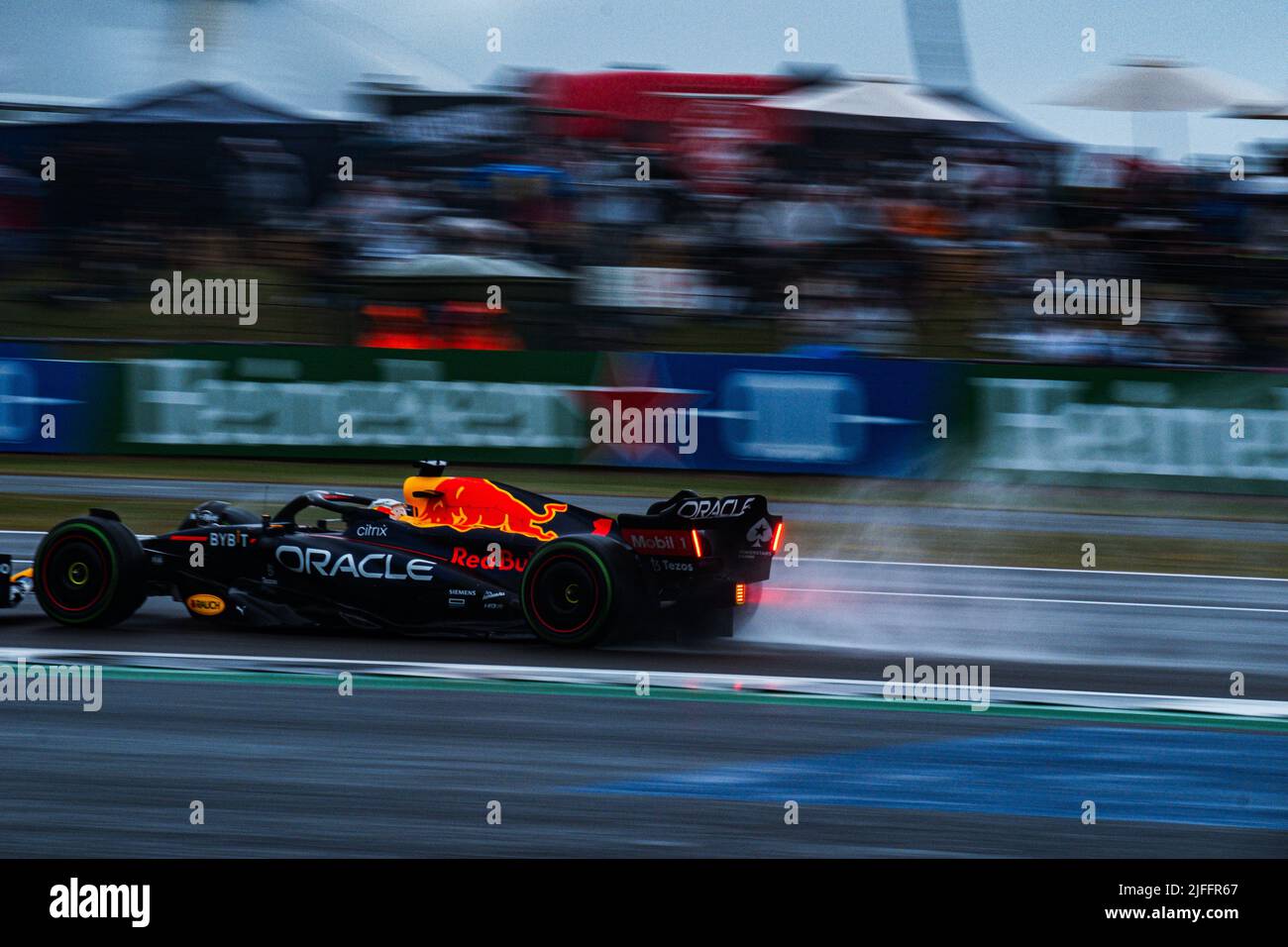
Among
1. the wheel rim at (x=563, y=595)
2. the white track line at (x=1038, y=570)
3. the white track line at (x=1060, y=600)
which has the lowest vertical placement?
the white track line at (x=1060, y=600)

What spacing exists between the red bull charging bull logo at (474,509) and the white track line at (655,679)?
83 centimetres

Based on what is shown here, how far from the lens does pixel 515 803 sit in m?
5.20

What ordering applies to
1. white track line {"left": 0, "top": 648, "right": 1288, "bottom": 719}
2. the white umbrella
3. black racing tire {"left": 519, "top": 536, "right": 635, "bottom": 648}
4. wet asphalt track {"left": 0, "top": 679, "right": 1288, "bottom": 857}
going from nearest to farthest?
wet asphalt track {"left": 0, "top": 679, "right": 1288, "bottom": 857}, white track line {"left": 0, "top": 648, "right": 1288, "bottom": 719}, black racing tire {"left": 519, "top": 536, "right": 635, "bottom": 648}, the white umbrella

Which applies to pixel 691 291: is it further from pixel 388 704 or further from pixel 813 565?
pixel 388 704

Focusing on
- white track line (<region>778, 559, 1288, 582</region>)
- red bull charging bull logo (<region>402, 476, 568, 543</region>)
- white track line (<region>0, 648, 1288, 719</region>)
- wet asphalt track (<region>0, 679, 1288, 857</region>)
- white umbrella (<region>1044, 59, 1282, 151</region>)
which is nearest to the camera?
wet asphalt track (<region>0, 679, 1288, 857</region>)

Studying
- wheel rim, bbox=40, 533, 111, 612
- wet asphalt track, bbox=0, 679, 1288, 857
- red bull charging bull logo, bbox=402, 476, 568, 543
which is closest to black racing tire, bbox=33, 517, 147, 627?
wheel rim, bbox=40, 533, 111, 612

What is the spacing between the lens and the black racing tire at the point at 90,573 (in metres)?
7.80

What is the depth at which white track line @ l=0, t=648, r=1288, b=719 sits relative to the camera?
6.84m

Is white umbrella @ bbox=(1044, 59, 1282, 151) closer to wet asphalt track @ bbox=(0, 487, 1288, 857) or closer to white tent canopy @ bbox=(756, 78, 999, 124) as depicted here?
white tent canopy @ bbox=(756, 78, 999, 124)

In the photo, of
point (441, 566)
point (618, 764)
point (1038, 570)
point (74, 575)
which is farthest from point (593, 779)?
point (1038, 570)

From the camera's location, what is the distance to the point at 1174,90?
1691 centimetres

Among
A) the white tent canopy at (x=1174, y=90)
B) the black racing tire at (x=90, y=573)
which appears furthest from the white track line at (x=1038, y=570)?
the white tent canopy at (x=1174, y=90)

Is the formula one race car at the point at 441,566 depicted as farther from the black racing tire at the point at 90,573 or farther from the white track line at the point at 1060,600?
the white track line at the point at 1060,600

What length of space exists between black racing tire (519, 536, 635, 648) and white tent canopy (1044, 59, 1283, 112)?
39.4ft
